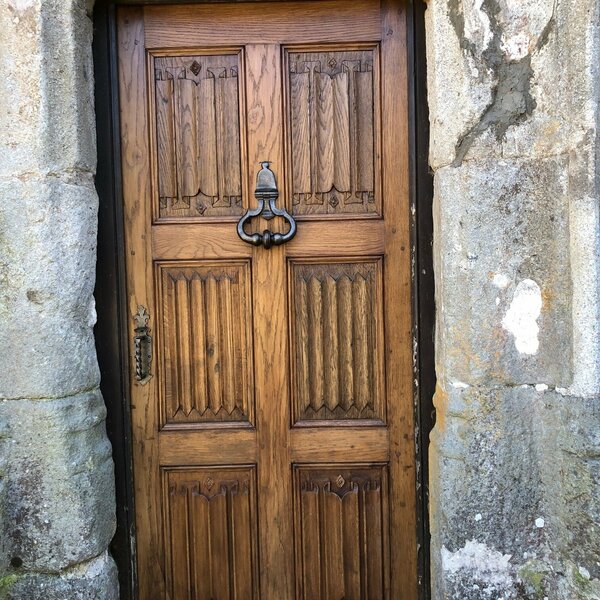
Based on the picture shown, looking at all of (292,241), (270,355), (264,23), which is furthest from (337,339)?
(264,23)

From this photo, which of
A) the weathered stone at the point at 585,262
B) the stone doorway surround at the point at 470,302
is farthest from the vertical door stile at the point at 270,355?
the weathered stone at the point at 585,262

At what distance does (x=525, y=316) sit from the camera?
197 centimetres

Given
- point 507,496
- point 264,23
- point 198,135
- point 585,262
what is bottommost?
point 507,496

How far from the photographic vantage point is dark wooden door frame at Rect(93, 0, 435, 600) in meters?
2.17

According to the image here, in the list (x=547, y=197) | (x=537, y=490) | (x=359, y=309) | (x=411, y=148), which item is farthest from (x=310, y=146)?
(x=537, y=490)

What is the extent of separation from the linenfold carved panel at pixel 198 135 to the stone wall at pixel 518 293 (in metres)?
0.68

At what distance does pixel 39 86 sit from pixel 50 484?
47.7 inches

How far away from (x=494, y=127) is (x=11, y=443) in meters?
1.76

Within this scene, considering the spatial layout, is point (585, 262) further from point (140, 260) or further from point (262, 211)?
point (140, 260)

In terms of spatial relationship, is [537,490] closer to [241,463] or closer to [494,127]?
[241,463]

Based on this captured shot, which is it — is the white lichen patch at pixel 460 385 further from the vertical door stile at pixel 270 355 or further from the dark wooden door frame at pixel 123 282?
the vertical door stile at pixel 270 355

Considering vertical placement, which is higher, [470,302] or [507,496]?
[470,302]

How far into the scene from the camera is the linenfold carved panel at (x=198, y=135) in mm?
2203

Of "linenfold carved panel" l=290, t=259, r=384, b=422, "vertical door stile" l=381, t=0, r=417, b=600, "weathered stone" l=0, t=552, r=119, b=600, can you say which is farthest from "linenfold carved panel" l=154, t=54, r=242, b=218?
"weathered stone" l=0, t=552, r=119, b=600
